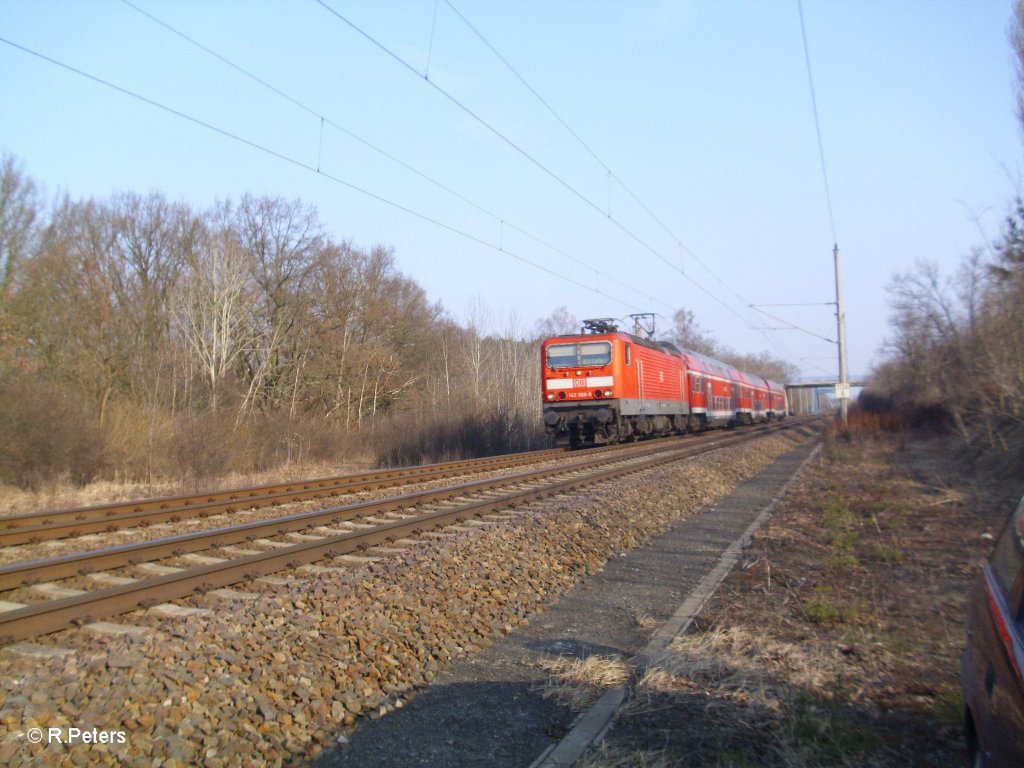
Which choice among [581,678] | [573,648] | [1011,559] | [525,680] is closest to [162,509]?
[573,648]

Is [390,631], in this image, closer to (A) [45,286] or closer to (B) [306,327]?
(A) [45,286]

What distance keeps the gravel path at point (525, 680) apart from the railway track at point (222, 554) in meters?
2.46

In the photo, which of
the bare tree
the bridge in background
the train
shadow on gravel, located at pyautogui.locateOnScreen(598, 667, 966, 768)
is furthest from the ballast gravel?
the bridge in background

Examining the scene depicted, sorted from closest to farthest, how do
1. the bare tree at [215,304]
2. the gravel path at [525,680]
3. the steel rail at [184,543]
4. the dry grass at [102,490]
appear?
the gravel path at [525,680] < the steel rail at [184,543] < the dry grass at [102,490] < the bare tree at [215,304]

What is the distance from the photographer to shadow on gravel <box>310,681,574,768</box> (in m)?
3.91

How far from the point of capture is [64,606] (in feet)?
17.7

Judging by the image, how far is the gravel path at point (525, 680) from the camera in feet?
13.1

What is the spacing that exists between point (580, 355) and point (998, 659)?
67.9ft

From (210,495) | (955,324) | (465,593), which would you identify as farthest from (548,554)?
(955,324)

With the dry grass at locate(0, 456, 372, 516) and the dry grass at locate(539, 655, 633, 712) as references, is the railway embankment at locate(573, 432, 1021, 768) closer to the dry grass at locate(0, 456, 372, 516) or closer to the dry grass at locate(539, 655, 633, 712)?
the dry grass at locate(539, 655, 633, 712)

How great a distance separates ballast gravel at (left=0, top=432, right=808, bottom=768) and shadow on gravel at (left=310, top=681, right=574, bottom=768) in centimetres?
12

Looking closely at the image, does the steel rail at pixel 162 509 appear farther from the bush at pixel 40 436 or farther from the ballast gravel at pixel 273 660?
the bush at pixel 40 436

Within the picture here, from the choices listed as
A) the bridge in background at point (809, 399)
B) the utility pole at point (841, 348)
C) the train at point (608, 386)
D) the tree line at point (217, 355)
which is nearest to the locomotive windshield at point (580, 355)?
the train at point (608, 386)

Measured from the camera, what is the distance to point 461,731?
14.0ft
